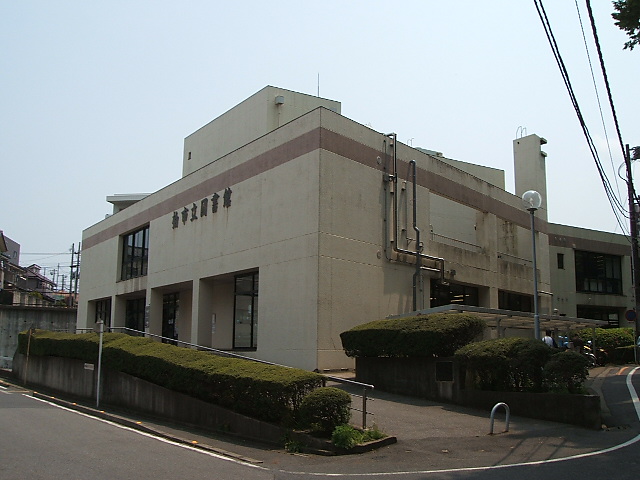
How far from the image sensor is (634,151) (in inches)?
1084

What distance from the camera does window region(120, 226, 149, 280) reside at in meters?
33.0

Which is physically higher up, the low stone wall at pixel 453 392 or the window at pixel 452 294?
the window at pixel 452 294

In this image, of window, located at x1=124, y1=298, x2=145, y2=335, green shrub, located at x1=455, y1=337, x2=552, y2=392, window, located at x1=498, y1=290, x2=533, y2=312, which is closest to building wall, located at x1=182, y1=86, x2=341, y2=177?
window, located at x1=124, y1=298, x2=145, y2=335

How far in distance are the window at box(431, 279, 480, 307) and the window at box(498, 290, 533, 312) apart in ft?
7.45

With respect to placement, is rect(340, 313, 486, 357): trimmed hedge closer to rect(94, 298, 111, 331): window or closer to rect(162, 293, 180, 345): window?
rect(162, 293, 180, 345): window

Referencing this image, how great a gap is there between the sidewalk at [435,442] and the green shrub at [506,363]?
923mm

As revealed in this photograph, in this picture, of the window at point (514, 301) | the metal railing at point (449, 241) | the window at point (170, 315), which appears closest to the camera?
the metal railing at point (449, 241)

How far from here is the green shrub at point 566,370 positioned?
13.3 meters

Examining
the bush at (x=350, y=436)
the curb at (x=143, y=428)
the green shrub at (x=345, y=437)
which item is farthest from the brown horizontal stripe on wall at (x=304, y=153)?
the green shrub at (x=345, y=437)

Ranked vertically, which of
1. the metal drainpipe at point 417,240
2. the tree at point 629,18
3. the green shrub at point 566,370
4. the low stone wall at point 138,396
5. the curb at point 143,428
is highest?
the tree at point 629,18

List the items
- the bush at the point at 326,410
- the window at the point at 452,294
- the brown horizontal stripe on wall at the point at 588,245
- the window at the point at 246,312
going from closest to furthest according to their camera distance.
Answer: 1. the bush at the point at 326,410
2. the window at the point at 246,312
3. the window at the point at 452,294
4. the brown horizontal stripe on wall at the point at 588,245

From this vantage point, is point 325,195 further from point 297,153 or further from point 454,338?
point 454,338

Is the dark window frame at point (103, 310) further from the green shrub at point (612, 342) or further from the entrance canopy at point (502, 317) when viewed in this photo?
the green shrub at point (612, 342)

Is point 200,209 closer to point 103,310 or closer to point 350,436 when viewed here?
point 103,310
